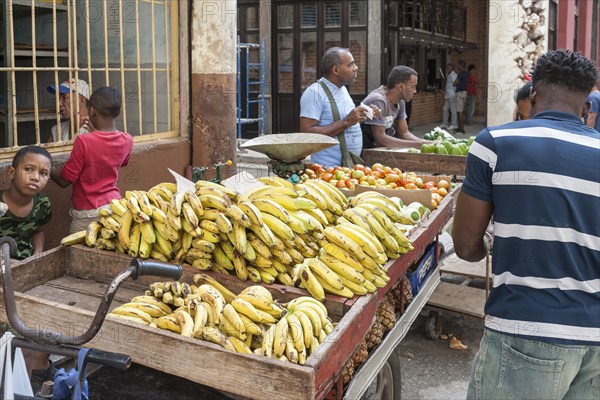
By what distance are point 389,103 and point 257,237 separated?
392 centimetres

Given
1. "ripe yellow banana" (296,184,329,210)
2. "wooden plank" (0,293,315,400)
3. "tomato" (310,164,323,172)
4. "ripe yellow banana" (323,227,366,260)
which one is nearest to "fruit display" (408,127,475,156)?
"tomato" (310,164,323,172)

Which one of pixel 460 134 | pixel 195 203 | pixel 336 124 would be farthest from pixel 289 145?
pixel 460 134

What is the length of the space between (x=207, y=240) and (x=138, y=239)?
41 centimetres

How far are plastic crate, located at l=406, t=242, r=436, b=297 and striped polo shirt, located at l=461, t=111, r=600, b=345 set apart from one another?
166 centimetres

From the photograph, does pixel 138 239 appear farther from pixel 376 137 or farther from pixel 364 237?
pixel 376 137

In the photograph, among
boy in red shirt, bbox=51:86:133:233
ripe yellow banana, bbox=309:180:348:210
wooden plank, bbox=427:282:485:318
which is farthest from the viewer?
wooden plank, bbox=427:282:485:318

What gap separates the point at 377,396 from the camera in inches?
143

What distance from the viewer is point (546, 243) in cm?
236

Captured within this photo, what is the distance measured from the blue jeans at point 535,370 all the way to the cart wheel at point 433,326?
3.12m

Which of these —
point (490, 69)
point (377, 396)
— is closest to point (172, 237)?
point (377, 396)

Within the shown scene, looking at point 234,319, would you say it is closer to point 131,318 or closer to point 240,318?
point 240,318

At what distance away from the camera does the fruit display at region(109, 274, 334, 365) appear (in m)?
2.43

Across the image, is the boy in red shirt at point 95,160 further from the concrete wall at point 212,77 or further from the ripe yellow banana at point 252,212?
the concrete wall at point 212,77

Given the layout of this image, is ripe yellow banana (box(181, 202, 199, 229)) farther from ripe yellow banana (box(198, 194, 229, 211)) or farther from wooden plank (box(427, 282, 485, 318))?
wooden plank (box(427, 282, 485, 318))
